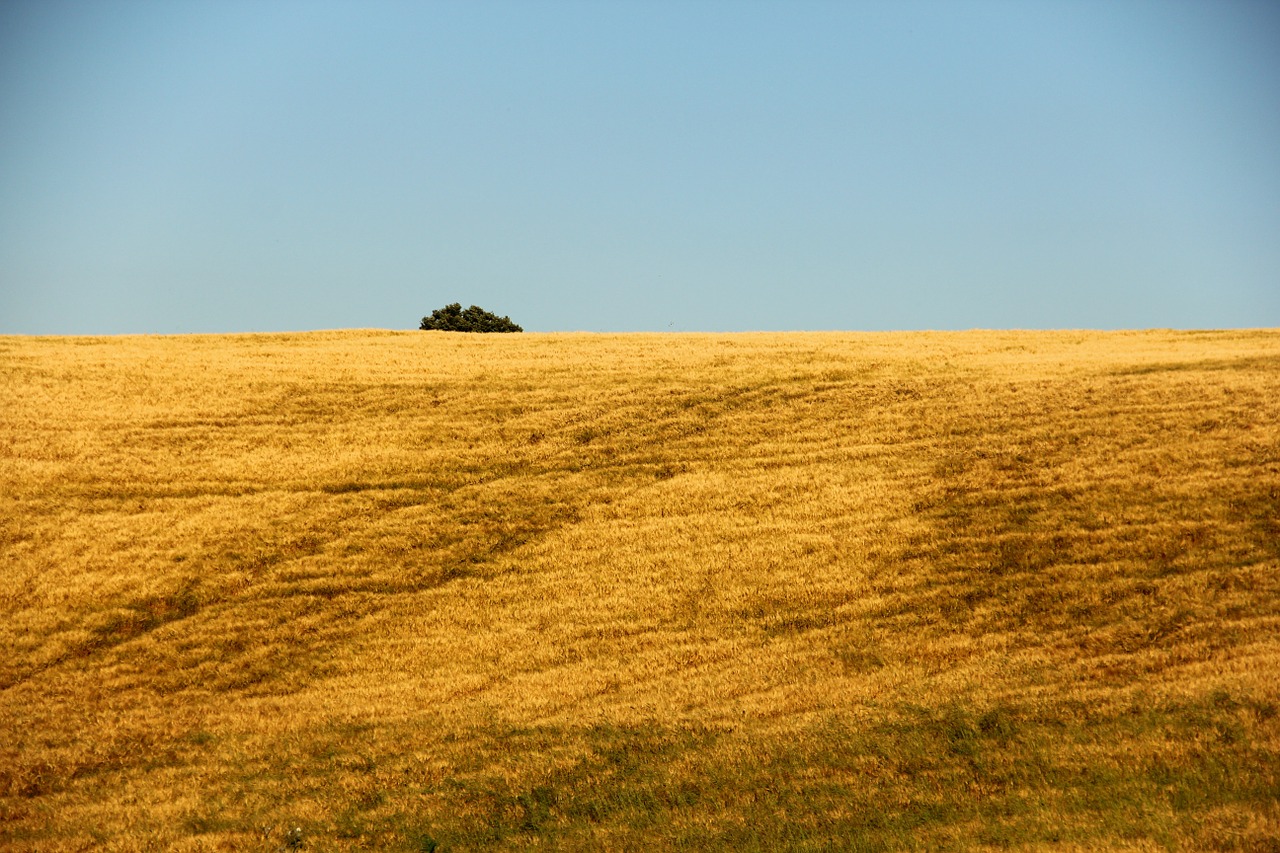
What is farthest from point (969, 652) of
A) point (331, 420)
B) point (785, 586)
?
point (331, 420)

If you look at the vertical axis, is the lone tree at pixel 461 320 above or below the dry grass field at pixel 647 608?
above

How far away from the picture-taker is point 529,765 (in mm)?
14562

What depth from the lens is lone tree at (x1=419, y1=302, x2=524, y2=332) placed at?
214 ft

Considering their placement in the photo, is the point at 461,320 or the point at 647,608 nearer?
the point at 647,608

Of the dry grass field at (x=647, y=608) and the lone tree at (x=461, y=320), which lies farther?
the lone tree at (x=461, y=320)

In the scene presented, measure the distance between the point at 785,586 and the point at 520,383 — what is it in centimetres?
1448

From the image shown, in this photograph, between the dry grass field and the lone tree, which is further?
the lone tree

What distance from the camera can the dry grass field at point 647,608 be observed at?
43.9ft

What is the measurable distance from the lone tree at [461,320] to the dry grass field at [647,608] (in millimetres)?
32846

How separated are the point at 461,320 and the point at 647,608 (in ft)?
158

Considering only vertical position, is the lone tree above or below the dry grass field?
above

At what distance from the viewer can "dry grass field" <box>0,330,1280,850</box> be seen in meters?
13.4

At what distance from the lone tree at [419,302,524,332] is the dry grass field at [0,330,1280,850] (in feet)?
108

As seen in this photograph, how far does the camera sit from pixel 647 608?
19.4 m
